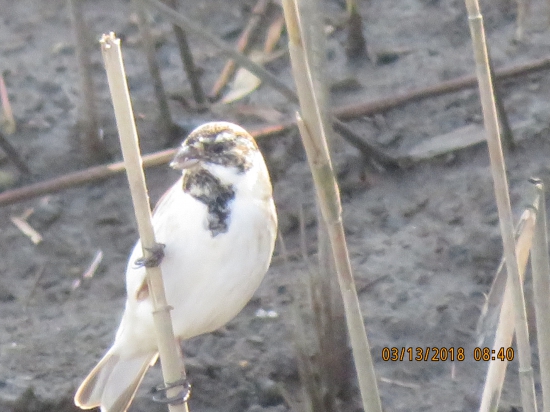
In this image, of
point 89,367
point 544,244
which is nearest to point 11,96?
point 89,367

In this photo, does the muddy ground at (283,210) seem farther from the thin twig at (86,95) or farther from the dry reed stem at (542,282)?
the dry reed stem at (542,282)

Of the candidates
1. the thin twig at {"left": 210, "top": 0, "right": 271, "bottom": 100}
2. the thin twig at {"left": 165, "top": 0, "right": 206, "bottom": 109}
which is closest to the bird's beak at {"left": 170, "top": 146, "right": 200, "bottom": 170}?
the thin twig at {"left": 165, "top": 0, "right": 206, "bottom": 109}

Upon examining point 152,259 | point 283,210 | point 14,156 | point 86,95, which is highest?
point 86,95

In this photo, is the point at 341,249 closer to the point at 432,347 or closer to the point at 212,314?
the point at 212,314

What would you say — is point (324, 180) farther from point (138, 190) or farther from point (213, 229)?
point (213, 229)
